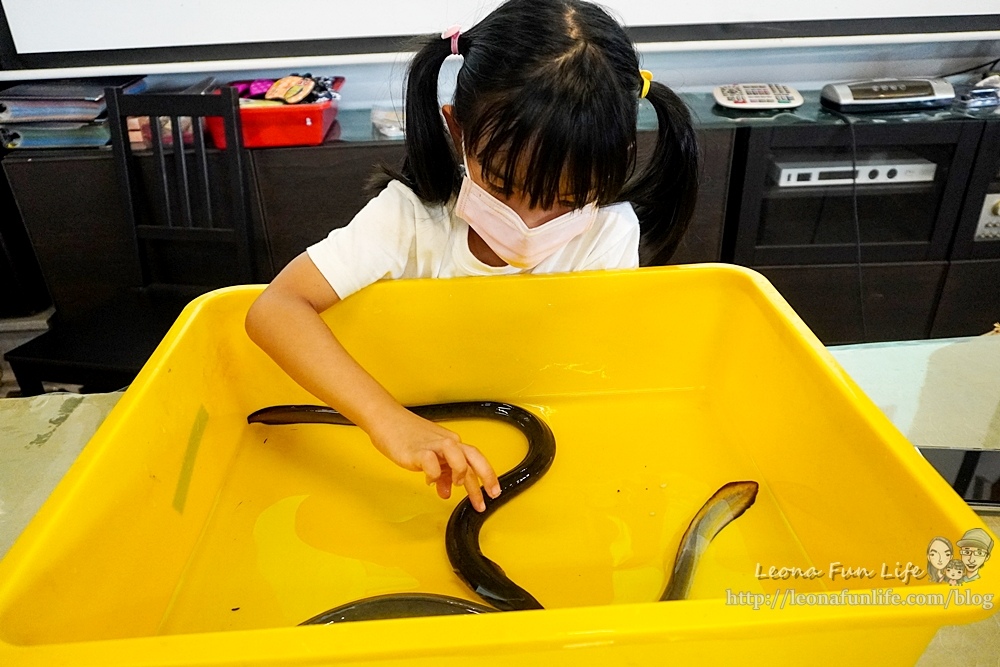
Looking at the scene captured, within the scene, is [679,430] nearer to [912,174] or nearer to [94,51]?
[912,174]

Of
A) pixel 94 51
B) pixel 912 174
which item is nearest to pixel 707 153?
pixel 912 174

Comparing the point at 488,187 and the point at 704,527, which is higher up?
the point at 488,187

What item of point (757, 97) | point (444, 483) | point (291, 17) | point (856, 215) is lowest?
point (856, 215)

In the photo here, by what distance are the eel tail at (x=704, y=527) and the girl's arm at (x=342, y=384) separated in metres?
0.16

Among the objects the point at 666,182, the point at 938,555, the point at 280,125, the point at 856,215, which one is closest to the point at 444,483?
the point at 938,555

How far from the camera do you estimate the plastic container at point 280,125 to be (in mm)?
1362

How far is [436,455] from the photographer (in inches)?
21.1

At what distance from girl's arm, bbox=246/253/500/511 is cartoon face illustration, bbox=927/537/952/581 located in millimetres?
292

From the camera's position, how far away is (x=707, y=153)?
57.6 inches

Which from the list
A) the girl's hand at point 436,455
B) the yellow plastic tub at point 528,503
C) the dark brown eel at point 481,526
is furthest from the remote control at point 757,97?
the girl's hand at point 436,455

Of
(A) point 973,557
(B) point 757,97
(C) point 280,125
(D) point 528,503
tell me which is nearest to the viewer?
(A) point 973,557

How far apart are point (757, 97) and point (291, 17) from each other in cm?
102

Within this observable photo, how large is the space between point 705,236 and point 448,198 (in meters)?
0.95

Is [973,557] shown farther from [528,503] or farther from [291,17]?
[291,17]
